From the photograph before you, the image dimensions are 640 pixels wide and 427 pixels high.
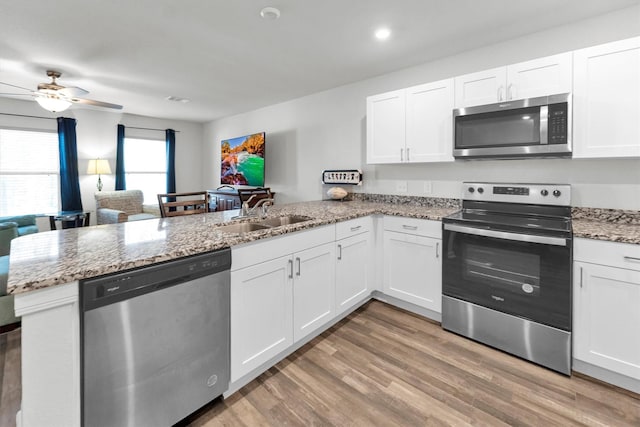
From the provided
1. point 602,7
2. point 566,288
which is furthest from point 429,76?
point 566,288

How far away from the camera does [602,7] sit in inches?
81.4

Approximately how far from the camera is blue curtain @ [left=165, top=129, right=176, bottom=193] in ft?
20.5

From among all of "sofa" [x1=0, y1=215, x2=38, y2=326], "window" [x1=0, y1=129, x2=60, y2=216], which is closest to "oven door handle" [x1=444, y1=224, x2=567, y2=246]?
"sofa" [x1=0, y1=215, x2=38, y2=326]

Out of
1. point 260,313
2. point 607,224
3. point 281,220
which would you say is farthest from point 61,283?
point 607,224

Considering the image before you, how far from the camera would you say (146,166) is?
611cm

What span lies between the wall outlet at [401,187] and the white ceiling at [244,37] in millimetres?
1234

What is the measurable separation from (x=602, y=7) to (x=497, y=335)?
2.41 m

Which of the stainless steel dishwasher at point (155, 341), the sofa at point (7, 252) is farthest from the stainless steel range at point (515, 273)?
the sofa at point (7, 252)

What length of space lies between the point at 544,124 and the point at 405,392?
2.00 metres

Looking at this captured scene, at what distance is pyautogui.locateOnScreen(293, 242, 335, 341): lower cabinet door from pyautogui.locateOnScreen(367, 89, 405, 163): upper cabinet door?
1.23 meters

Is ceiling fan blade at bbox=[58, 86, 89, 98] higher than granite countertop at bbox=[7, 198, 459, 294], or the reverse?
ceiling fan blade at bbox=[58, 86, 89, 98]

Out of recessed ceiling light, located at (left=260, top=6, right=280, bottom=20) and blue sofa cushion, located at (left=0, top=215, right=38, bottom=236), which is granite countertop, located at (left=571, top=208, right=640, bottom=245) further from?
blue sofa cushion, located at (left=0, top=215, right=38, bottom=236)

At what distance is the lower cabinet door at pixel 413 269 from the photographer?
2.46 m

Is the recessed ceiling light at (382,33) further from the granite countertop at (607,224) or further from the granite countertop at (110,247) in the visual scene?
the granite countertop at (607,224)
